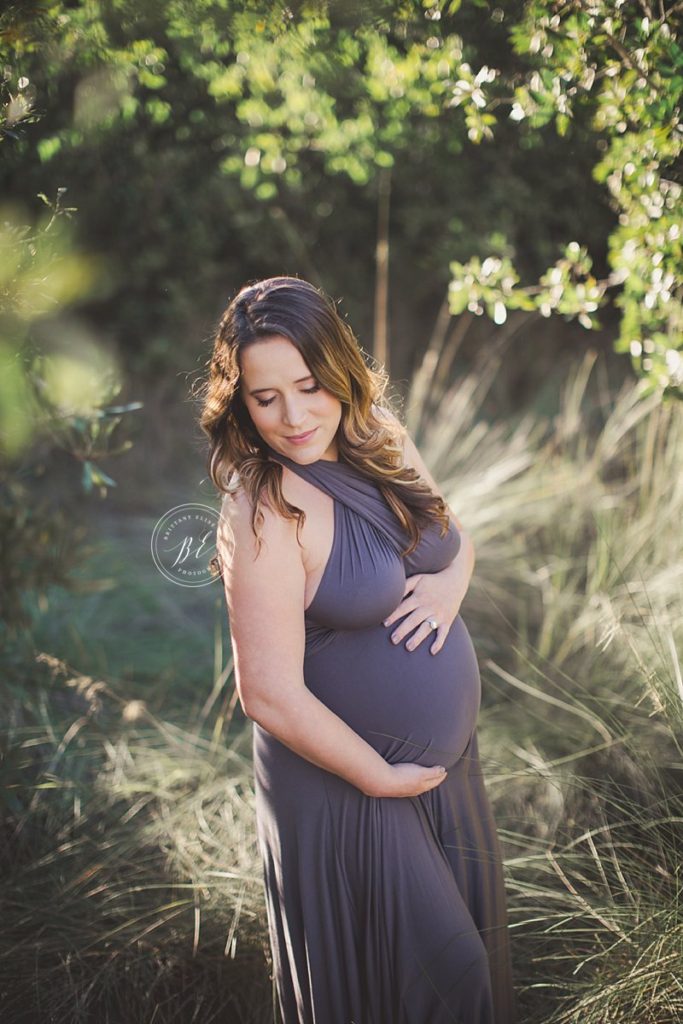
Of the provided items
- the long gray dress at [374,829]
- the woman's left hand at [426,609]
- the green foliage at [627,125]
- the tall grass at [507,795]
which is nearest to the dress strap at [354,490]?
the long gray dress at [374,829]

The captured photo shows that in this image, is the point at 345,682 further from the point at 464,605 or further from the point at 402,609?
the point at 464,605

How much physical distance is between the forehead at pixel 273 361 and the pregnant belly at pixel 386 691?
22.0 inches

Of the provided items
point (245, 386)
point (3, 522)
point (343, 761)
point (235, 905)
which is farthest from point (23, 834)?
point (245, 386)

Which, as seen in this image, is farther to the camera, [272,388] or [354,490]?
[354,490]

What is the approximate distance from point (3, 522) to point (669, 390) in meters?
2.26

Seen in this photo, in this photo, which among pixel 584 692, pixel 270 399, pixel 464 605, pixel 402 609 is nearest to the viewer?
pixel 270 399

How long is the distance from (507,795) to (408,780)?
4.25ft

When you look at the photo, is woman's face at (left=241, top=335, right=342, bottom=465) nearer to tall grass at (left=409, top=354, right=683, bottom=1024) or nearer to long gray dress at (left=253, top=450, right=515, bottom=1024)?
long gray dress at (left=253, top=450, right=515, bottom=1024)

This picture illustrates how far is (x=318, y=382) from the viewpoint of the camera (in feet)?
5.90

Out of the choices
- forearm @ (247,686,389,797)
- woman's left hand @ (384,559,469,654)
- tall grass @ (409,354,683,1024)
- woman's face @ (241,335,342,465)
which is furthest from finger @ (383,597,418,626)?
tall grass @ (409,354,683,1024)

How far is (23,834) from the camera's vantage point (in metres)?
2.84

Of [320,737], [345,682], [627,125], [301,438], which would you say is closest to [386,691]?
[345,682]

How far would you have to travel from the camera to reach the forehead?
1.75 meters

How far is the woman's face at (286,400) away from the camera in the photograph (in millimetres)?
1751
